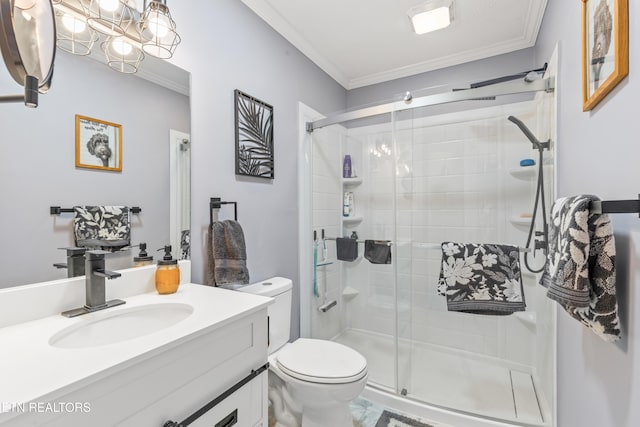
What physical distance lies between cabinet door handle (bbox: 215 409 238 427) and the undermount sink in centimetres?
35

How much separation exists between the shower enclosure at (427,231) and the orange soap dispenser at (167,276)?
42.0 inches

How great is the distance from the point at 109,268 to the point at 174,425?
2.14 ft

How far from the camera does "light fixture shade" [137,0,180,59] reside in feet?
3.70

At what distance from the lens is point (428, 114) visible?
202 cm

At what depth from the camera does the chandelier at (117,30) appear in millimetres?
997

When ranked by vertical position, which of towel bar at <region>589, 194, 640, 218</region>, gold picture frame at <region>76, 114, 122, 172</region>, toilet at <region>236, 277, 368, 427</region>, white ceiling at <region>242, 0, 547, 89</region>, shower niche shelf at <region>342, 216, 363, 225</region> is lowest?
toilet at <region>236, 277, 368, 427</region>

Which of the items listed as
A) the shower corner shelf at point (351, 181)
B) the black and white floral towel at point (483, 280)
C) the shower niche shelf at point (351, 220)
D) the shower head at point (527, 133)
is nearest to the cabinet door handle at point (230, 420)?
the black and white floral towel at point (483, 280)

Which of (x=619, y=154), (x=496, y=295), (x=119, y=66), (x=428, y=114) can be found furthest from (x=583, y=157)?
(x=119, y=66)

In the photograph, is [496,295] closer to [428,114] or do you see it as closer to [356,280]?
[356,280]

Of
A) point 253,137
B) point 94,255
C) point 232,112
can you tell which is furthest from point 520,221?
point 94,255

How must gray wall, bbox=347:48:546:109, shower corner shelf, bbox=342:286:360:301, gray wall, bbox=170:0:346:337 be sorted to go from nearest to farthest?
gray wall, bbox=170:0:346:337
gray wall, bbox=347:48:546:109
shower corner shelf, bbox=342:286:360:301

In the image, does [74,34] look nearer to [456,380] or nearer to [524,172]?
[524,172]

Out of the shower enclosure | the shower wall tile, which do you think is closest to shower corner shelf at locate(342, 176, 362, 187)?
the shower enclosure

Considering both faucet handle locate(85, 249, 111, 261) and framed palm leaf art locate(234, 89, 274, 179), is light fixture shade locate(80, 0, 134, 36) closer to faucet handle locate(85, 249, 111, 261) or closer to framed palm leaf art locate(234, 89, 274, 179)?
framed palm leaf art locate(234, 89, 274, 179)
